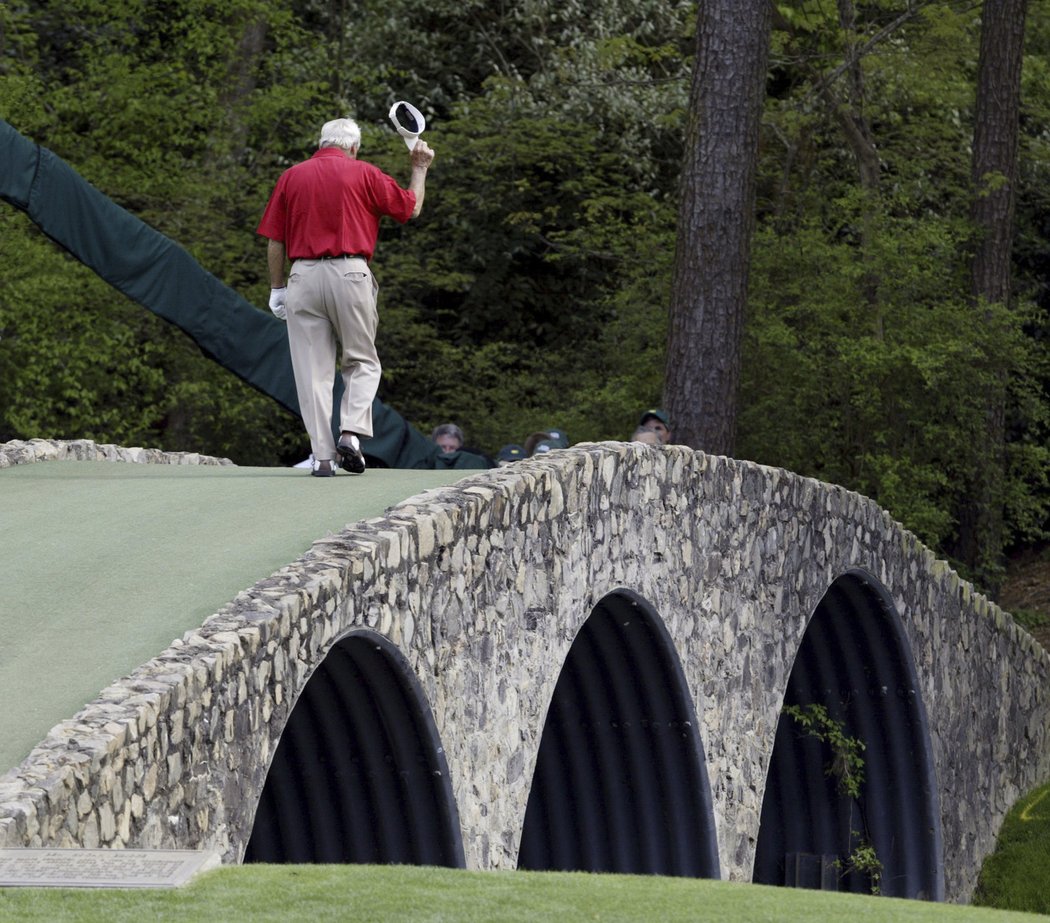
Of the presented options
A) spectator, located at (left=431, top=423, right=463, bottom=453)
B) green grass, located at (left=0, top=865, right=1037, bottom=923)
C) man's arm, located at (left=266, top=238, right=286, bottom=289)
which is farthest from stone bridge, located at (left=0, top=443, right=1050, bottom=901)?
spectator, located at (left=431, top=423, right=463, bottom=453)

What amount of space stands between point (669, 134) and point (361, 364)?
14612 millimetres

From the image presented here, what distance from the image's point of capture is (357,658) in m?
8.43

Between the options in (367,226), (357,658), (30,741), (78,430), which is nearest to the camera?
(30,741)

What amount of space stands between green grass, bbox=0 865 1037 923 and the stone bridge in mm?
481

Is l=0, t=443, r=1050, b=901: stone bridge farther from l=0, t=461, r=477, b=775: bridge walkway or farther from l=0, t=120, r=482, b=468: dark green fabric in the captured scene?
l=0, t=120, r=482, b=468: dark green fabric

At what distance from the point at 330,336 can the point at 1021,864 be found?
10627mm

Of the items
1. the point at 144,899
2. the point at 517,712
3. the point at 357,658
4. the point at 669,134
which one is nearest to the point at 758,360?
the point at 669,134

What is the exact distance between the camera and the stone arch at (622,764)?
39.1ft

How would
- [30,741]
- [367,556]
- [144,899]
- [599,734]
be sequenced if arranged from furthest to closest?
[599,734] < [367,556] < [30,741] < [144,899]

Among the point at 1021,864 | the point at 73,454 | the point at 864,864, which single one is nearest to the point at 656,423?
the point at 73,454

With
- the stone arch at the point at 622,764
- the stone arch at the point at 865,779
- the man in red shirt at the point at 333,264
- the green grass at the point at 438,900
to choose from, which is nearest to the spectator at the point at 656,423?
the stone arch at the point at 622,764

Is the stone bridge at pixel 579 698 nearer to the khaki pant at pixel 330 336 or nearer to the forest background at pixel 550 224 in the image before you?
the khaki pant at pixel 330 336

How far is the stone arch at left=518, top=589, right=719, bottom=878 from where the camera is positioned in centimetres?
1191

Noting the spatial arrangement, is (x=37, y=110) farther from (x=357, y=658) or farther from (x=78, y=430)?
(x=357, y=658)
